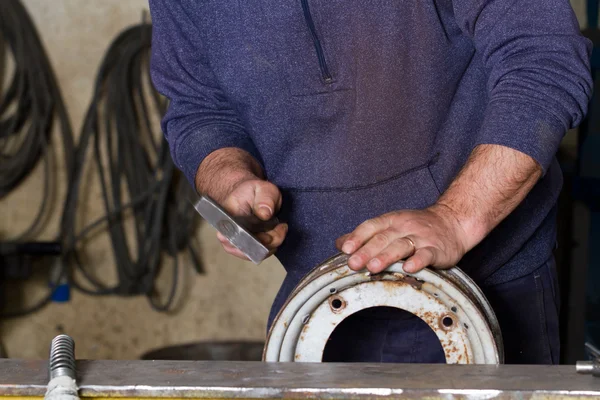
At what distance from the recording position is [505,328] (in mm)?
1412

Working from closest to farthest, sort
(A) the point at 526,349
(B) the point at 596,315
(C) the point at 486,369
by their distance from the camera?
(C) the point at 486,369 → (A) the point at 526,349 → (B) the point at 596,315

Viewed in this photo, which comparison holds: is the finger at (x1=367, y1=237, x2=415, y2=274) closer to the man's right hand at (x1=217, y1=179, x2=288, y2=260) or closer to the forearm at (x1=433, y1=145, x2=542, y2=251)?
the forearm at (x1=433, y1=145, x2=542, y2=251)

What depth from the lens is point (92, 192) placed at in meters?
2.97

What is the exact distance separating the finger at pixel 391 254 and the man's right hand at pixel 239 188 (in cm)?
21

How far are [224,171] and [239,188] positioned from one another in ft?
0.41

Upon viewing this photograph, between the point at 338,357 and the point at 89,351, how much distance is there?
1813mm

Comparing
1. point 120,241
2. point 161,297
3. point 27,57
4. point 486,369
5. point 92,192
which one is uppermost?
point 27,57

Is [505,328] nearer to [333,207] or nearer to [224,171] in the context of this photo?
[333,207]

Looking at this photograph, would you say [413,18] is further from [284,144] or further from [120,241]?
[120,241]

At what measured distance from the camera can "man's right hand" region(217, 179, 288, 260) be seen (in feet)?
3.98

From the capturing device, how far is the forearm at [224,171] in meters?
1.36

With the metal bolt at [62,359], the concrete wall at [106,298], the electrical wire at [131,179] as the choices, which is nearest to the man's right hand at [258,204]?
the metal bolt at [62,359]

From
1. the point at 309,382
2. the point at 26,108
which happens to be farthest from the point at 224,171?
the point at 26,108

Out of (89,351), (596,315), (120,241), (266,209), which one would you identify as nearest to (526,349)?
(266,209)
